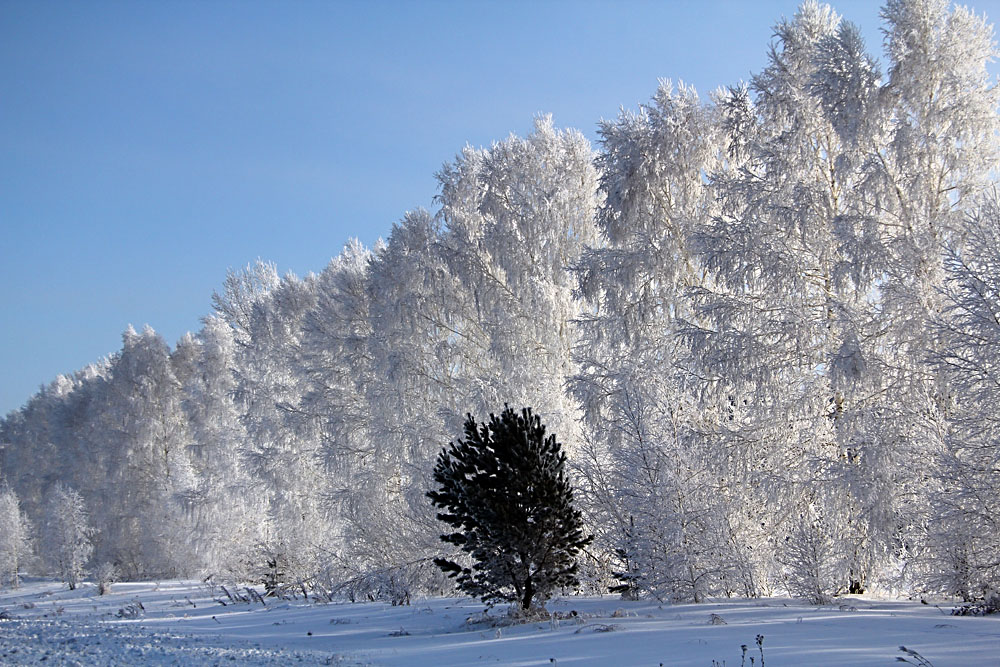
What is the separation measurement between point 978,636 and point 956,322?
439cm

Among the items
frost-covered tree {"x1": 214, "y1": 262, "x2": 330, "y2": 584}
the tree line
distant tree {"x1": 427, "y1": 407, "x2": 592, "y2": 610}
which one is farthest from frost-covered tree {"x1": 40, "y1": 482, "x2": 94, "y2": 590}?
distant tree {"x1": 427, "y1": 407, "x2": 592, "y2": 610}

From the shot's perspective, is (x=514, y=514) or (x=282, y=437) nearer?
(x=514, y=514)

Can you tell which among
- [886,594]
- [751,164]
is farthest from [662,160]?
[886,594]

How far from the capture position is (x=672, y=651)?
20.4 ft

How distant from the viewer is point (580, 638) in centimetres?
749

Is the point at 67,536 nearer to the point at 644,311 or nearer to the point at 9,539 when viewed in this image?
the point at 9,539

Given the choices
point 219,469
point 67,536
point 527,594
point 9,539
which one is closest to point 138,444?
point 67,536

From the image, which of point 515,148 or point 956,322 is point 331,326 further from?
point 956,322

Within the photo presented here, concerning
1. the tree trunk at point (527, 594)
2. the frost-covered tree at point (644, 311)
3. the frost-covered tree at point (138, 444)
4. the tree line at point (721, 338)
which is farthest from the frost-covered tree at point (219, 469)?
the tree trunk at point (527, 594)

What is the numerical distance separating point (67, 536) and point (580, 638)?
32.2 meters

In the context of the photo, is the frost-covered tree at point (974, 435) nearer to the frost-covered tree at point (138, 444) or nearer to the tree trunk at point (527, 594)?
the tree trunk at point (527, 594)

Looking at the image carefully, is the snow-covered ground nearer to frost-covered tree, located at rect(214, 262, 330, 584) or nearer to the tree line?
the tree line

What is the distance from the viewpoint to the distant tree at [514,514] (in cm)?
964

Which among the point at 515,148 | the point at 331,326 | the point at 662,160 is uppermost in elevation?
the point at 515,148
